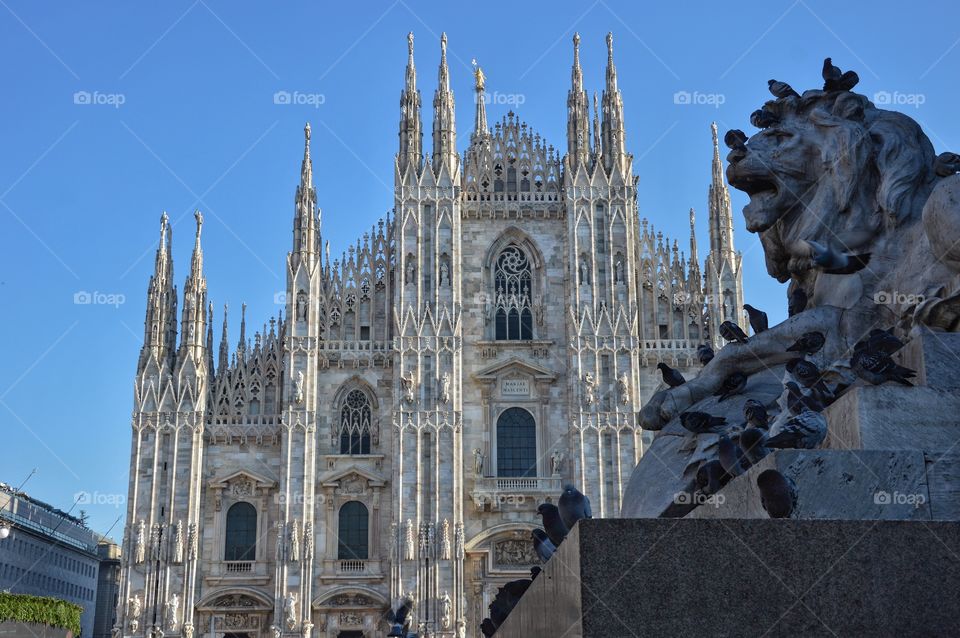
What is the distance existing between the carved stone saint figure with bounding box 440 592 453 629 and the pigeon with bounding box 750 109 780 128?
24.3 m

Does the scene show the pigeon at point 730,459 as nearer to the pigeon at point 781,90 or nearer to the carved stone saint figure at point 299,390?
the pigeon at point 781,90

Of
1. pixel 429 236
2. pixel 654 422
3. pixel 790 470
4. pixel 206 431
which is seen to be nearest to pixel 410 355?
pixel 429 236

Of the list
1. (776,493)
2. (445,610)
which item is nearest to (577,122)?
(445,610)

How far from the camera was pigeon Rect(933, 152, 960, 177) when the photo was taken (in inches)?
223

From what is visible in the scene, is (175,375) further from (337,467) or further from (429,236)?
(429,236)

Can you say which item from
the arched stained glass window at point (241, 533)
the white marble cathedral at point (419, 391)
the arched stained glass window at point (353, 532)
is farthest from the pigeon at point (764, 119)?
the arched stained glass window at point (241, 533)

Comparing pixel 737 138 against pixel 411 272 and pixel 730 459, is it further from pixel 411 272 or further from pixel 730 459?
pixel 411 272

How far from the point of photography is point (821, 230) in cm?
612

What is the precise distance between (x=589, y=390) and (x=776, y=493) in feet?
89.6

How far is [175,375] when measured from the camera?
32.0m

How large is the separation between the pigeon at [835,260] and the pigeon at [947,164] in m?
0.53

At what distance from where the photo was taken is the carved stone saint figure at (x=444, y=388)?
3094cm

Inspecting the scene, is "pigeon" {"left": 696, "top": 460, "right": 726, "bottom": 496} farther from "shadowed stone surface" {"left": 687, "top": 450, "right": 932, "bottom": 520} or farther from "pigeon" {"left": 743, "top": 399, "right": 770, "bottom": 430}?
"shadowed stone surface" {"left": 687, "top": 450, "right": 932, "bottom": 520}

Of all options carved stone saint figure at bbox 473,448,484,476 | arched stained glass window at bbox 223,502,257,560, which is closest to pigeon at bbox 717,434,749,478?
carved stone saint figure at bbox 473,448,484,476
